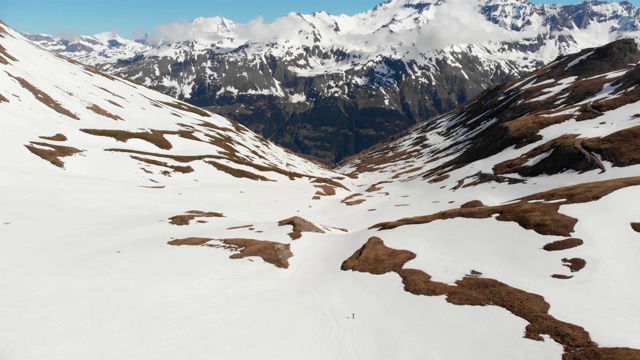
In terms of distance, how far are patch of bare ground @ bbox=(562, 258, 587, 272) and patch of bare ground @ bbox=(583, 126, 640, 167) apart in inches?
1721

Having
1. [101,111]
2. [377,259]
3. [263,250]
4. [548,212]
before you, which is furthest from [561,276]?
[101,111]

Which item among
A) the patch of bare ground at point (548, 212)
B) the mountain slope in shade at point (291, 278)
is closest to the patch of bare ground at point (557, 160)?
the mountain slope in shade at point (291, 278)

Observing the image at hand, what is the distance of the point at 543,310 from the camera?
2402 cm

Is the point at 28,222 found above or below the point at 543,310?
below

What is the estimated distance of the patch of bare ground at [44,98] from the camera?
3903 inches

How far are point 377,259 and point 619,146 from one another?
59.7 m

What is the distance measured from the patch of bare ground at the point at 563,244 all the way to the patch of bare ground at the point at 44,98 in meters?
118

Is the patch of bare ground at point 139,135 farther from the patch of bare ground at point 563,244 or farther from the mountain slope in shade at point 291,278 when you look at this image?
the patch of bare ground at point 563,244

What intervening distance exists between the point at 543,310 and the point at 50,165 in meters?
77.9

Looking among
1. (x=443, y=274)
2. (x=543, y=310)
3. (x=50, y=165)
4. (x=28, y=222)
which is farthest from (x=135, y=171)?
(x=543, y=310)

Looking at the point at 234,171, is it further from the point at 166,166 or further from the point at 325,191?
the point at 325,191

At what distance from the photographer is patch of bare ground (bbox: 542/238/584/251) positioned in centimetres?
3198

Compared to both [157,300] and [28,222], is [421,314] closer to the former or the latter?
[157,300]

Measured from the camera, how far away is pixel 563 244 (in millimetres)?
32438
